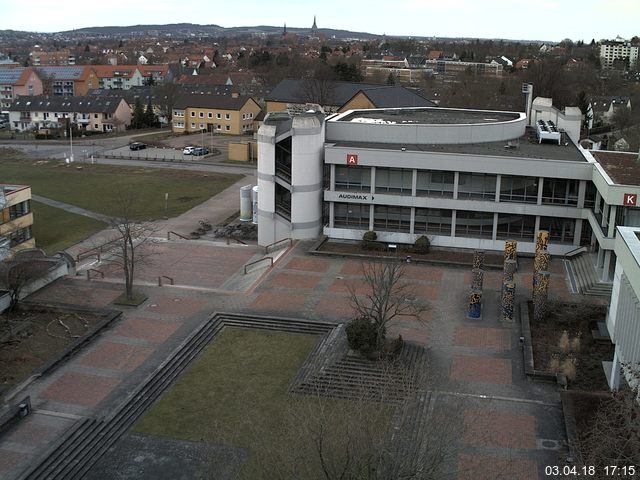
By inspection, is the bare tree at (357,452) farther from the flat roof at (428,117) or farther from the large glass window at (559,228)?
the flat roof at (428,117)

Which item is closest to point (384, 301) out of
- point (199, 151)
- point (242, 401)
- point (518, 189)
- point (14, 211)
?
point (242, 401)

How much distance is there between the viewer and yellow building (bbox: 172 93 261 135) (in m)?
96.1

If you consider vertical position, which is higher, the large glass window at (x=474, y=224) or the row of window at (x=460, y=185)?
the row of window at (x=460, y=185)

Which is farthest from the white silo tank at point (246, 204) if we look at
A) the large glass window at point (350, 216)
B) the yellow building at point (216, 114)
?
the yellow building at point (216, 114)

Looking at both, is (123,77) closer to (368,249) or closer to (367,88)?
(367,88)

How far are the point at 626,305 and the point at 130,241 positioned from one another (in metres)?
21.7

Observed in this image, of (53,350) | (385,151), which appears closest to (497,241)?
(385,151)

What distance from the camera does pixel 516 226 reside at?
138 ft

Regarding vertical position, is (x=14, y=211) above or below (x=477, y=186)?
below

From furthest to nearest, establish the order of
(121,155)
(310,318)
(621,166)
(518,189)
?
(121,155), (518,189), (621,166), (310,318)

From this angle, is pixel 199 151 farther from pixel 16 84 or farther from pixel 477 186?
pixel 16 84

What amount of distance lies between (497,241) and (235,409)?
74.1ft

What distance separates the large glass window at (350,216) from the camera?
144 ft

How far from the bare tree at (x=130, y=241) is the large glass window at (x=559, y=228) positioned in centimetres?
2264
